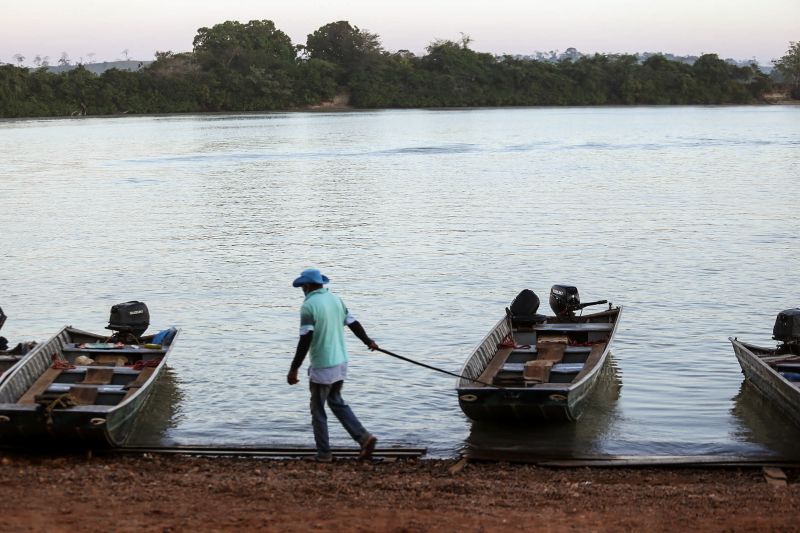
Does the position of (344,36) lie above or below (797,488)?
above

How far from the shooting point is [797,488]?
9492 millimetres

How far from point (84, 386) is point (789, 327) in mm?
8275

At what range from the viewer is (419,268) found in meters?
24.0

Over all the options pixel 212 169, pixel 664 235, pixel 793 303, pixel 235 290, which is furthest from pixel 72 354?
pixel 212 169

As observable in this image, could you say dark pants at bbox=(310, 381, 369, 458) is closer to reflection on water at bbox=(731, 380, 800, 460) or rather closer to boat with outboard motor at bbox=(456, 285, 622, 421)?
boat with outboard motor at bbox=(456, 285, 622, 421)

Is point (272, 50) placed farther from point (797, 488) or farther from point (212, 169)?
point (797, 488)

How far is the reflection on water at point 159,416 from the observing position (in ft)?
40.1

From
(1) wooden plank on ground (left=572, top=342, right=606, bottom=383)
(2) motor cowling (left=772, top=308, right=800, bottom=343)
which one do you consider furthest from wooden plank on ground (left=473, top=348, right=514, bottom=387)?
(2) motor cowling (left=772, top=308, right=800, bottom=343)

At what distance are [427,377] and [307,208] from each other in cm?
2241

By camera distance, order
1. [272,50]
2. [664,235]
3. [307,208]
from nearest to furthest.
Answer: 1. [664,235]
2. [307,208]
3. [272,50]

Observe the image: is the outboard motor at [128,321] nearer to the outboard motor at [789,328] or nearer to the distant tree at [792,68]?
the outboard motor at [789,328]

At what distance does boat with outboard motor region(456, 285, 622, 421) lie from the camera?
11.5 meters

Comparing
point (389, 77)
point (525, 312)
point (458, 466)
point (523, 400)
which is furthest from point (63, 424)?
point (389, 77)

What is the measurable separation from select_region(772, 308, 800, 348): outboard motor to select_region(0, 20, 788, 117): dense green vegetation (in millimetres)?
114034
